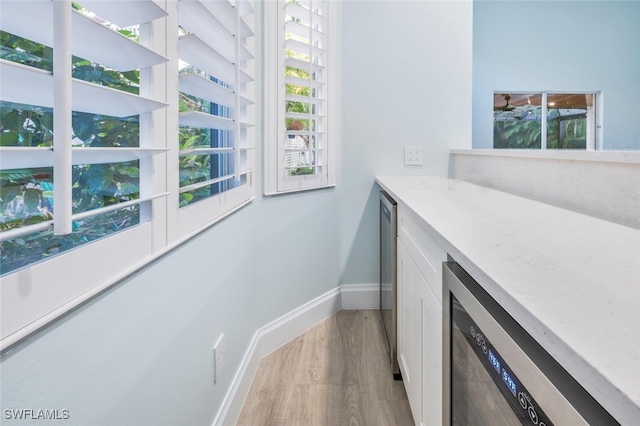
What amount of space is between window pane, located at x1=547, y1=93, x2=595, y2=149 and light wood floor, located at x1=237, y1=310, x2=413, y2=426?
4.32 meters

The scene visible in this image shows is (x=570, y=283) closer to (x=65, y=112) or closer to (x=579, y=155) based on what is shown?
(x=65, y=112)

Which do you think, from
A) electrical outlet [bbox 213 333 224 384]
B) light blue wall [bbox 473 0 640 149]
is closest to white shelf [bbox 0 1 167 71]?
electrical outlet [bbox 213 333 224 384]

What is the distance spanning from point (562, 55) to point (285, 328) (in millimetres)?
5128

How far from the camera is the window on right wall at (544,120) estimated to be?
491cm

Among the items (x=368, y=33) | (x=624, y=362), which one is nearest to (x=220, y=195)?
(x=624, y=362)

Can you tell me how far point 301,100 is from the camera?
80.3 inches

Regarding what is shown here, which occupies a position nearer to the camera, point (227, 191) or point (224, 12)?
point (224, 12)

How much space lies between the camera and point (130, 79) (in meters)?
0.77

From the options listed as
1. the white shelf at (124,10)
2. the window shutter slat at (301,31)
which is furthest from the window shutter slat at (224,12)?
the window shutter slat at (301,31)

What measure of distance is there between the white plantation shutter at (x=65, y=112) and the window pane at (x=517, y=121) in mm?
4926

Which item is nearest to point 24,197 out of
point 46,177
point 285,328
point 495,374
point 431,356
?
point 46,177

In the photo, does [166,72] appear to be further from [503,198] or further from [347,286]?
[347,286]

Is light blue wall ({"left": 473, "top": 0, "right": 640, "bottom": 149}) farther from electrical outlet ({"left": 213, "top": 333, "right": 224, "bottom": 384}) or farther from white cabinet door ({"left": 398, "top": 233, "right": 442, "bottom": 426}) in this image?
electrical outlet ({"left": 213, "top": 333, "right": 224, "bottom": 384})

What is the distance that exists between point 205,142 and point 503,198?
1.10 meters
